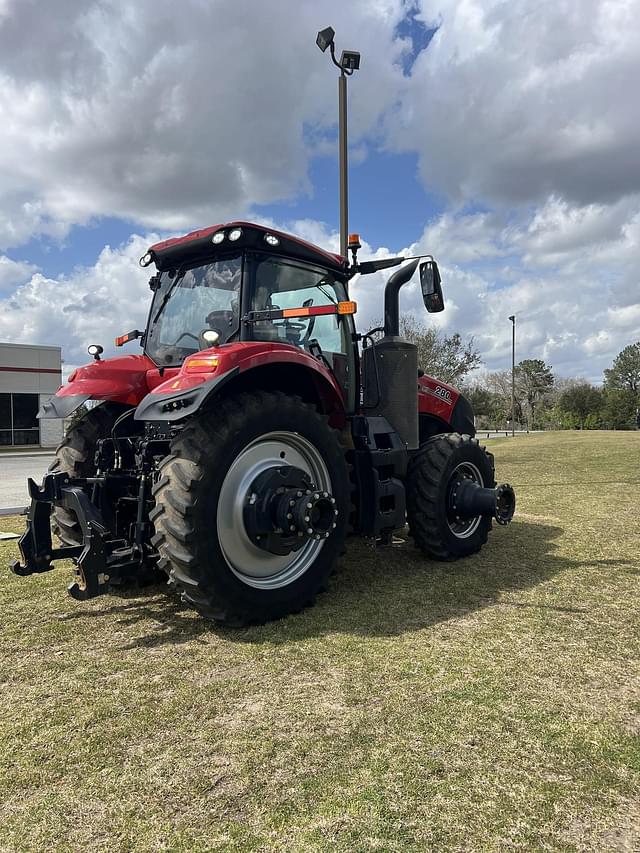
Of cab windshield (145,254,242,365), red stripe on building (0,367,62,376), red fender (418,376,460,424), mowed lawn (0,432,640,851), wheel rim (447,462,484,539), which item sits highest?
red stripe on building (0,367,62,376)

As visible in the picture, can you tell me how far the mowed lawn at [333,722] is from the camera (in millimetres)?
1939

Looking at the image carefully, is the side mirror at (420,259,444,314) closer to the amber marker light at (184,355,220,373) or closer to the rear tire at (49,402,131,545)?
the amber marker light at (184,355,220,373)

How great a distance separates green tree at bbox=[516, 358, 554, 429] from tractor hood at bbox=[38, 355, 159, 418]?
6935 cm

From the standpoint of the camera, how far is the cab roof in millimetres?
4199

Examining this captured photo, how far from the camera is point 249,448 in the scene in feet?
12.6

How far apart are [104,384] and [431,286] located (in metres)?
2.59

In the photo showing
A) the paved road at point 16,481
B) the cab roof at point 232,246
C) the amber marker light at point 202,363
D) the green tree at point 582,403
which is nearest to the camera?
the amber marker light at point 202,363

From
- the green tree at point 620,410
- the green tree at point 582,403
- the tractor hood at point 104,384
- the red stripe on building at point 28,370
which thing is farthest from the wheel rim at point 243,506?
the green tree at point 582,403

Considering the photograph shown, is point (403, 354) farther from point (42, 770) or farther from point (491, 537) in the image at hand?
point (42, 770)

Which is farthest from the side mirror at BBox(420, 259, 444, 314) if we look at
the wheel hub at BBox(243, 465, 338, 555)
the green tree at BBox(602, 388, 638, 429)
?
the green tree at BBox(602, 388, 638, 429)

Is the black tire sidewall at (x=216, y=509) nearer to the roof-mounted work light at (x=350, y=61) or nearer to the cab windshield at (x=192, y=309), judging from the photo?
the cab windshield at (x=192, y=309)

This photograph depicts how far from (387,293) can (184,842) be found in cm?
437

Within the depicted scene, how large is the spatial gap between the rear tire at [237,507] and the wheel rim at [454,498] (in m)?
1.43

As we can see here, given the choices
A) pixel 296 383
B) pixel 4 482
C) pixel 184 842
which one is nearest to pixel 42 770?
pixel 184 842
